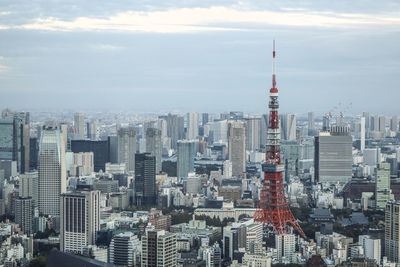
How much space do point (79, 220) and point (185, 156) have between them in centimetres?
700

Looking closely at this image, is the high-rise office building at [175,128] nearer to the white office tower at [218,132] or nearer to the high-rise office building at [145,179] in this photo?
the white office tower at [218,132]

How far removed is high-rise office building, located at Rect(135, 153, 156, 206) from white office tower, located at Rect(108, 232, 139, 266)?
3814 mm

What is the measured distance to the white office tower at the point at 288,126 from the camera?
1352 centimetres

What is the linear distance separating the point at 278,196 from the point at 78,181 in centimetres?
312

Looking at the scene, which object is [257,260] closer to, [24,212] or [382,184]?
[24,212]

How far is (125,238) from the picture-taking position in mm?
8617

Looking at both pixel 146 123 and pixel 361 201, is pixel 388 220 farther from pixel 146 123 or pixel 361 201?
pixel 146 123

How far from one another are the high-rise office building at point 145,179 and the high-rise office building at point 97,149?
975 mm

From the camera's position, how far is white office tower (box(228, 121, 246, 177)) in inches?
639

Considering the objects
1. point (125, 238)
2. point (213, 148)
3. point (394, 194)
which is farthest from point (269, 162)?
point (213, 148)

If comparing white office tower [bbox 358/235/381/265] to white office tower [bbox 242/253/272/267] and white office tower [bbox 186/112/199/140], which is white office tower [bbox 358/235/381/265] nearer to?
white office tower [bbox 242/253/272/267]

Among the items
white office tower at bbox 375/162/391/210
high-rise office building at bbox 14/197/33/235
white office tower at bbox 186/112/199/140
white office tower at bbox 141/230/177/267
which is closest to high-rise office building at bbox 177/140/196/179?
white office tower at bbox 186/112/199/140

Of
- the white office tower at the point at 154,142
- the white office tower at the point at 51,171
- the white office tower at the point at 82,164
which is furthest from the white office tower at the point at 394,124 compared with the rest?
the white office tower at the point at 82,164

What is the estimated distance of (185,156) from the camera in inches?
658
